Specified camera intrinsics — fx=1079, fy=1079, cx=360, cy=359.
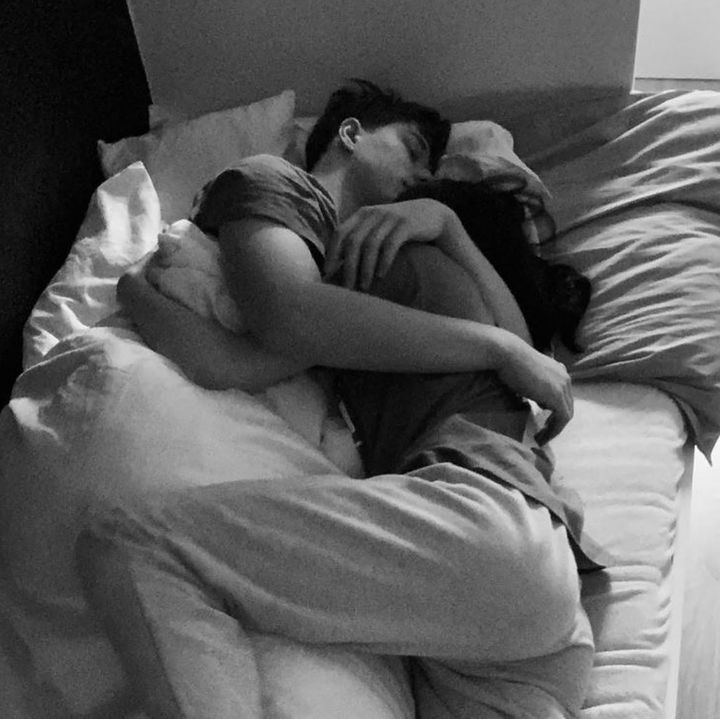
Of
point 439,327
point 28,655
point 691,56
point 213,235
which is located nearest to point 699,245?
point 439,327

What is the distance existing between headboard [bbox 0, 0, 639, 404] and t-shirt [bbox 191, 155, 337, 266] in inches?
13.3

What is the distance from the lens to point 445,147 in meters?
1.54

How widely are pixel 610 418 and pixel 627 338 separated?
0.36 ft

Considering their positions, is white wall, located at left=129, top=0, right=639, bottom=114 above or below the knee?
above

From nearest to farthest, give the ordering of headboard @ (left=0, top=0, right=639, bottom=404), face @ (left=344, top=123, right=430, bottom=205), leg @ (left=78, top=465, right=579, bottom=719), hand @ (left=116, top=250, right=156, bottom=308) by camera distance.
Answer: leg @ (left=78, top=465, right=579, bottom=719)
hand @ (left=116, top=250, right=156, bottom=308)
face @ (left=344, top=123, right=430, bottom=205)
headboard @ (left=0, top=0, right=639, bottom=404)

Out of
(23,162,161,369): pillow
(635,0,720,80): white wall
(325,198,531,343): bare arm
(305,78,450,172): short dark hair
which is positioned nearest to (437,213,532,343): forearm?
(325,198,531,343): bare arm

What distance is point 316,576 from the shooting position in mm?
923

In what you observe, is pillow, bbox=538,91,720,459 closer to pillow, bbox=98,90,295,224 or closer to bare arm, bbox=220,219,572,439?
bare arm, bbox=220,219,572,439

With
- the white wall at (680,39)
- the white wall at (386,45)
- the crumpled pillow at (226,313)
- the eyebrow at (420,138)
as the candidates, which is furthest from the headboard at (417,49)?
the white wall at (680,39)

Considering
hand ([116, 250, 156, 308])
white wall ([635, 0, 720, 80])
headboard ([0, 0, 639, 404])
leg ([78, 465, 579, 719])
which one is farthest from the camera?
white wall ([635, 0, 720, 80])

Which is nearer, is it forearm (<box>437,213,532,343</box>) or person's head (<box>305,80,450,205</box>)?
forearm (<box>437,213,532,343</box>)

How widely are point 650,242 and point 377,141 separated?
1.27 ft

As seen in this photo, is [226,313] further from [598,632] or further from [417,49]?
[417,49]

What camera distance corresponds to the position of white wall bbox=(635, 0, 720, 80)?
2389mm
